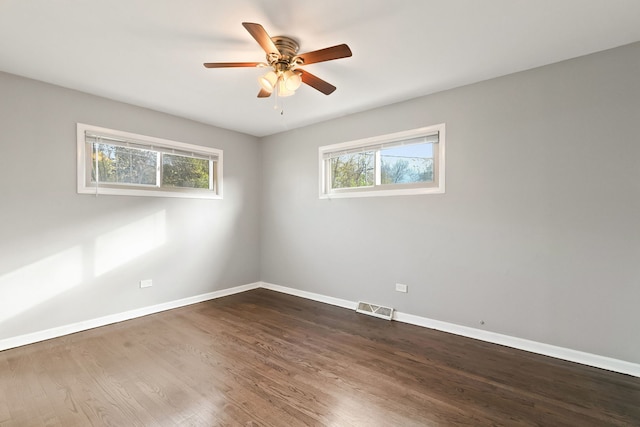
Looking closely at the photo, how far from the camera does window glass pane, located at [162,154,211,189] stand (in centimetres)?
391

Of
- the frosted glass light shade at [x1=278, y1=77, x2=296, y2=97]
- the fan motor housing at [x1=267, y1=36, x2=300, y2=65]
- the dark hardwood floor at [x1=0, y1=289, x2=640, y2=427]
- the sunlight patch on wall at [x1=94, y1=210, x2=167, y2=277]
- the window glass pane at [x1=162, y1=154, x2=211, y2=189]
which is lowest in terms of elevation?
the dark hardwood floor at [x1=0, y1=289, x2=640, y2=427]

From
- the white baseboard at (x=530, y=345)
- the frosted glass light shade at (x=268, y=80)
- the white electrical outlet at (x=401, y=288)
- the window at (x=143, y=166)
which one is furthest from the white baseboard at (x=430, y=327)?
the frosted glass light shade at (x=268, y=80)

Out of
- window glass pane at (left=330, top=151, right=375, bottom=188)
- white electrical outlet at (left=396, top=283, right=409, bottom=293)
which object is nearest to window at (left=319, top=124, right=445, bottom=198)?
window glass pane at (left=330, top=151, right=375, bottom=188)

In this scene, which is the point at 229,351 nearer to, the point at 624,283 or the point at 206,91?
the point at 206,91

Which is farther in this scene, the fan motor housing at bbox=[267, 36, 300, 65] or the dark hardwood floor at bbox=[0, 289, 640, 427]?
the fan motor housing at bbox=[267, 36, 300, 65]

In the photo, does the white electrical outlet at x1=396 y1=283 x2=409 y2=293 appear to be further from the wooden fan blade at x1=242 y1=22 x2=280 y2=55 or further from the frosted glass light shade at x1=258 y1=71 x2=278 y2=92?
the wooden fan blade at x1=242 y1=22 x2=280 y2=55

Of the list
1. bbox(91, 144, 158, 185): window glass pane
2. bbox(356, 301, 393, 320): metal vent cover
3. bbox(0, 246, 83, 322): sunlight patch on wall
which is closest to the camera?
bbox(0, 246, 83, 322): sunlight patch on wall

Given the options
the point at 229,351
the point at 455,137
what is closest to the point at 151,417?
the point at 229,351

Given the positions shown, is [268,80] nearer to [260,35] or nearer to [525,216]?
[260,35]

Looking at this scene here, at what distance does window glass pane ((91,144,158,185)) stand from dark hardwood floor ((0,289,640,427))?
1.71 meters

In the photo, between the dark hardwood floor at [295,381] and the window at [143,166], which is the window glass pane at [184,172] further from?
the dark hardwood floor at [295,381]

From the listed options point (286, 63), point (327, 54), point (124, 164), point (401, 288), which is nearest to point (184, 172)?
point (124, 164)

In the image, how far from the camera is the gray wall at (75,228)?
8.96ft

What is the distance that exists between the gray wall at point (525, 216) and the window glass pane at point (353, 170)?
10.6 inches
